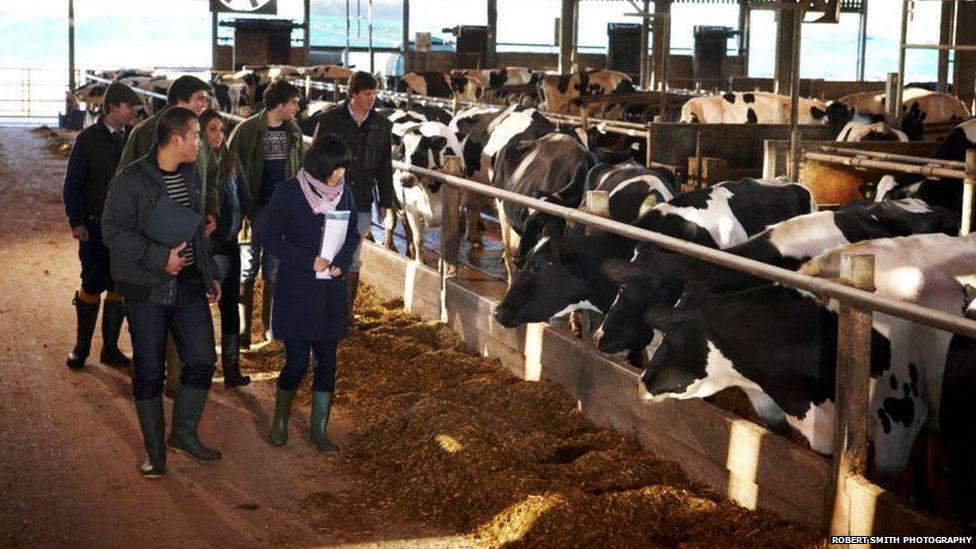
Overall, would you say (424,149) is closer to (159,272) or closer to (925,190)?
(925,190)

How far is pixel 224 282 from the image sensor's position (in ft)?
27.3

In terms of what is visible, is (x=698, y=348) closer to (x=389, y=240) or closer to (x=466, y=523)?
(x=466, y=523)

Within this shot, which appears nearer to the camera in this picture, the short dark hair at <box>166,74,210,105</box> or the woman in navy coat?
the woman in navy coat

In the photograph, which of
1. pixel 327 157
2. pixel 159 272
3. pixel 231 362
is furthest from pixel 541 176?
pixel 159 272

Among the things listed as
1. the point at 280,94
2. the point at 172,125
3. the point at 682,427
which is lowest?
the point at 682,427

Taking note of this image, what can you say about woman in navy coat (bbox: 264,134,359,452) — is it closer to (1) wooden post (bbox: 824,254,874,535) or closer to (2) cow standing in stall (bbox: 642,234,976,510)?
A: (2) cow standing in stall (bbox: 642,234,976,510)

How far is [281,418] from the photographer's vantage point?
695cm

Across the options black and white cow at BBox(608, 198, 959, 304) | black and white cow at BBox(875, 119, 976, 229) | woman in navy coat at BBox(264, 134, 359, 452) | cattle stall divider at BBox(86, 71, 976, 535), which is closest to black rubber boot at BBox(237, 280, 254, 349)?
woman in navy coat at BBox(264, 134, 359, 452)

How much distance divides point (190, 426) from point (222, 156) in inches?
84.1

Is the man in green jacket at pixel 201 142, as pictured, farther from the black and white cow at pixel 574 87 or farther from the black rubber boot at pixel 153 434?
the black and white cow at pixel 574 87

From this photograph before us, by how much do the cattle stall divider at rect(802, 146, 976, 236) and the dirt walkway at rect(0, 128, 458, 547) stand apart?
12.2ft

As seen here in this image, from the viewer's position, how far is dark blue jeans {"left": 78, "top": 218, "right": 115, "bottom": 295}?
27.4 ft

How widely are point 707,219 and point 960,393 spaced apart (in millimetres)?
3012

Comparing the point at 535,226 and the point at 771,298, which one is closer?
the point at 771,298
